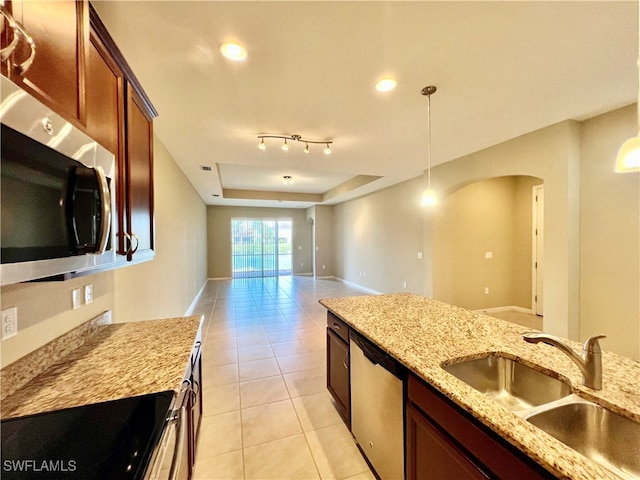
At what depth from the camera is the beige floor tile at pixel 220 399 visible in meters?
2.22

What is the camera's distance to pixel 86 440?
78 cm

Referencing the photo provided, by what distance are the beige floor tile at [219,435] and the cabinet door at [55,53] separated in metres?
2.11

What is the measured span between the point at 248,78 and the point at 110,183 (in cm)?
125

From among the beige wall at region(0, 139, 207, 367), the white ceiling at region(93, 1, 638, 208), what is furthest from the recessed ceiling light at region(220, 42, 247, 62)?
the beige wall at region(0, 139, 207, 367)

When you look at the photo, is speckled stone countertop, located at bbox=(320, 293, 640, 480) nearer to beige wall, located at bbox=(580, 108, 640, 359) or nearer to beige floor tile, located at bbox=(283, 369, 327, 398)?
beige floor tile, located at bbox=(283, 369, 327, 398)

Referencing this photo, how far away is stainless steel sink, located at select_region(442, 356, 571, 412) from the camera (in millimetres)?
1206

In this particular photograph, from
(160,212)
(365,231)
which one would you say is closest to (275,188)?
(365,231)

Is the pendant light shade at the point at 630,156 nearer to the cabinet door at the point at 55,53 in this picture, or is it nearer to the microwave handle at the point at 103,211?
the microwave handle at the point at 103,211

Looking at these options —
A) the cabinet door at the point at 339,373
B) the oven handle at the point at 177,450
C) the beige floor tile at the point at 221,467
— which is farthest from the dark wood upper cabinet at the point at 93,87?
the cabinet door at the point at 339,373

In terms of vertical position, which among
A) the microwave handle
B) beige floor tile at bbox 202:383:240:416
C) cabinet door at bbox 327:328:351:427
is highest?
the microwave handle

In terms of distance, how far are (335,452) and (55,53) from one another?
2.51 m

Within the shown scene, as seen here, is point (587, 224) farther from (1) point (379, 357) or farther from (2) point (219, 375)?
(2) point (219, 375)

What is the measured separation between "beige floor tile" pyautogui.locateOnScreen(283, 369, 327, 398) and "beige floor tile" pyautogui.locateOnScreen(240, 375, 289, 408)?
0.22ft

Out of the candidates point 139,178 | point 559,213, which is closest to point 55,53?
point 139,178
